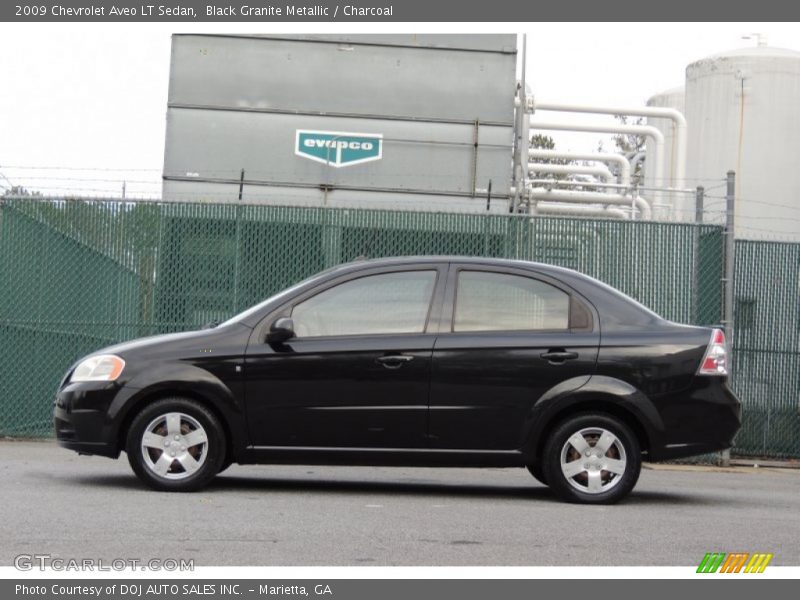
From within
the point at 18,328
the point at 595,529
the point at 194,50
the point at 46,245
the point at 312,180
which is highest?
the point at 194,50

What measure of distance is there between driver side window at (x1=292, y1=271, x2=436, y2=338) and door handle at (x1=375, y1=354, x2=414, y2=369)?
193 millimetres

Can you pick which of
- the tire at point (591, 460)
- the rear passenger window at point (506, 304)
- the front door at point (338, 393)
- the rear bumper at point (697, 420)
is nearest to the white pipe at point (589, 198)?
the rear passenger window at point (506, 304)

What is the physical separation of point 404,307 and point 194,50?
25.0ft

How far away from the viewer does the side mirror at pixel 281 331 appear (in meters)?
8.62

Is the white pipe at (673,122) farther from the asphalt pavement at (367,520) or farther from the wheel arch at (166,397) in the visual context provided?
the wheel arch at (166,397)

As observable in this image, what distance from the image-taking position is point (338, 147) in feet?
50.5

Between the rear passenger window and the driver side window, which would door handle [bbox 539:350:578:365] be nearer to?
the rear passenger window

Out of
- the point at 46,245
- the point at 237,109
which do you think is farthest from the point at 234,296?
the point at 237,109

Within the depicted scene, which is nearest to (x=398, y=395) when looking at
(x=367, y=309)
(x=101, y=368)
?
(x=367, y=309)

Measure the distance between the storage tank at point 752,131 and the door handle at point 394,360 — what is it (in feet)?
49.5

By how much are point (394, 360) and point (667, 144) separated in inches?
779

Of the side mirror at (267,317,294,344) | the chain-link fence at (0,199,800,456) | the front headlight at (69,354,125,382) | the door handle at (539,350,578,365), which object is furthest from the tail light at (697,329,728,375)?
the chain-link fence at (0,199,800,456)

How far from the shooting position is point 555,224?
43.3ft

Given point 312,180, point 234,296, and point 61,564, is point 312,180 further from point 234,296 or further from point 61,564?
point 61,564
